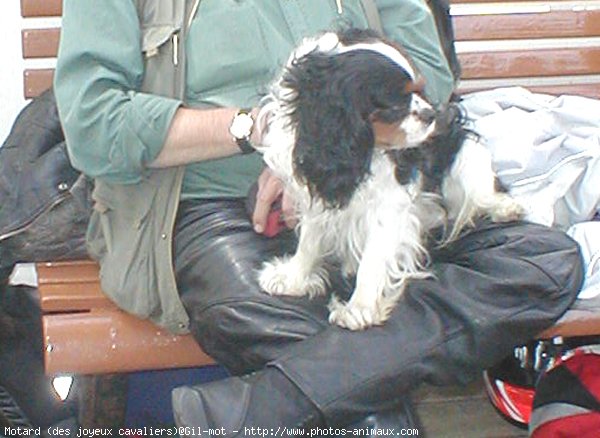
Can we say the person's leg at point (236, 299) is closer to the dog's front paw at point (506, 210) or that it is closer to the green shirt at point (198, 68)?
the green shirt at point (198, 68)

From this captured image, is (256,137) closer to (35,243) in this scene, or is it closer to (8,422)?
(35,243)

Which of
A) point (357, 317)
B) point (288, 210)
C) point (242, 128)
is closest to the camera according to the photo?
point (357, 317)

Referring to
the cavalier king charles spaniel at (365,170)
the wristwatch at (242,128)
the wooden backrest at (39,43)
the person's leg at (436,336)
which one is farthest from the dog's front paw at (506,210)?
the wooden backrest at (39,43)

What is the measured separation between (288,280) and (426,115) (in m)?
0.39

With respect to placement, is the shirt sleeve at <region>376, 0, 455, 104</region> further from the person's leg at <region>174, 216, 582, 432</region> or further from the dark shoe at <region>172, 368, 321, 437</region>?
the dark shoe at <region>172, 368, 321, 437</region>

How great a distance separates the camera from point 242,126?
204cm

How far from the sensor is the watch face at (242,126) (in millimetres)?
2031

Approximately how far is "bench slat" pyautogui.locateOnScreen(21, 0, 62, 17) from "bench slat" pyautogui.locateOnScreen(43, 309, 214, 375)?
0.92 meters

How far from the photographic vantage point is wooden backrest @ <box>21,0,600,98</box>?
3.05 metres

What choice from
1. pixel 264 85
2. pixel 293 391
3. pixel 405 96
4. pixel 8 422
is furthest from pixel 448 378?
pixel 8 422

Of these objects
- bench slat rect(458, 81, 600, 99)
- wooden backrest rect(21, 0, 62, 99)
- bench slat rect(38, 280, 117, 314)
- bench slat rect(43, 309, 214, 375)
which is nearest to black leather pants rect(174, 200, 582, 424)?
bench slat rect(43, 309, 214, 375)

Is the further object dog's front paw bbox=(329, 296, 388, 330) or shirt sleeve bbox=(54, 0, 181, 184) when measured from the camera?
shirt sleeve bbox=(54, 0, 181, 184)

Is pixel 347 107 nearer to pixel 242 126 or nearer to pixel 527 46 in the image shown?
pixel 242 126

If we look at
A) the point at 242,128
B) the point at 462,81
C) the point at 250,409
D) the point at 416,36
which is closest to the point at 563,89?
the point at 462,81
